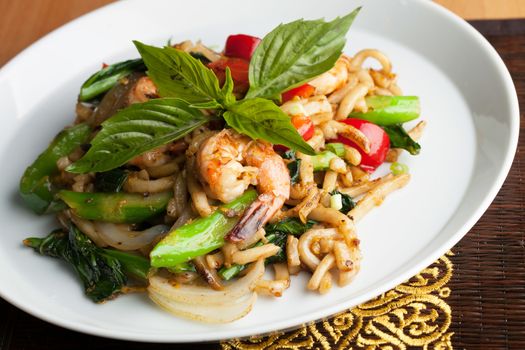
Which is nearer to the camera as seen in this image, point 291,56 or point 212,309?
point 212,309

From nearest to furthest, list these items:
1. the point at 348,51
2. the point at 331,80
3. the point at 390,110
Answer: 1. the point at 331,80
2. the point at 390,110
3. the point at 348,51

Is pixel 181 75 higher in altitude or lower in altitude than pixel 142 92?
higher

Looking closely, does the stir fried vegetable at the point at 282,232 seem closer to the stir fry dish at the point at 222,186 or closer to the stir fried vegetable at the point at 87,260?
the stir fry dish at the point at 222,186

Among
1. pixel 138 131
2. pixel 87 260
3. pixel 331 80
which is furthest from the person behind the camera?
pixel 331 80

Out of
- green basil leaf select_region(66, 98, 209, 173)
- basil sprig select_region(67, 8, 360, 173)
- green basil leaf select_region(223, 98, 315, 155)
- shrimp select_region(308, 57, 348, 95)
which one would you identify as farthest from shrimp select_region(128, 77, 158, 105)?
shrimp select_region(308, 57, 348, 95)

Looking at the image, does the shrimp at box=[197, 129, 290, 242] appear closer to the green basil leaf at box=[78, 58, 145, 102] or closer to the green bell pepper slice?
the green bell pepper slice

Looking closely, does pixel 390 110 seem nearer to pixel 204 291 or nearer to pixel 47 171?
pixel 204 291

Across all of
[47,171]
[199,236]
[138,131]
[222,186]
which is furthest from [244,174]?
[47,171]
